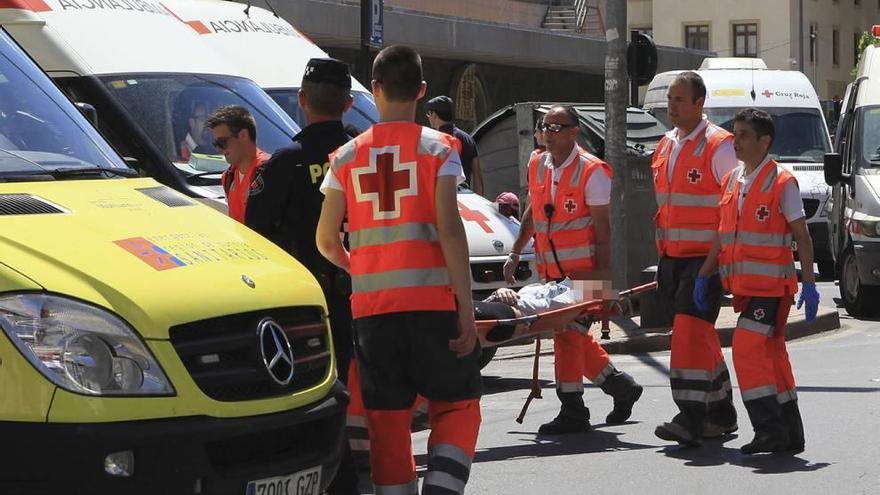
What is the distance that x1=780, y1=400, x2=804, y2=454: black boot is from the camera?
28.6ft

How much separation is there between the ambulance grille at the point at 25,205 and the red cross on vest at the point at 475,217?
6.21 m

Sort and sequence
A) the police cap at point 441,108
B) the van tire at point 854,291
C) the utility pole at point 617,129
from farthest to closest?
1. the van tire at point 854,291
2. the utility pole at point 617,129
3. the police cap at point 441,108

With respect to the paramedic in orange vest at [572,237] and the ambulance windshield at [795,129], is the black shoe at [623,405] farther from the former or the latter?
the ambulance windshield at [795,129]

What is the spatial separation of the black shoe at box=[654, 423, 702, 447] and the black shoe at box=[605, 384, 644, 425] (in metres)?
0.80

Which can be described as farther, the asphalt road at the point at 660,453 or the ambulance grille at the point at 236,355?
the asphalt road at the point at 660,453

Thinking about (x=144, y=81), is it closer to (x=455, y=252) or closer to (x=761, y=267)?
(x=761, y=267)

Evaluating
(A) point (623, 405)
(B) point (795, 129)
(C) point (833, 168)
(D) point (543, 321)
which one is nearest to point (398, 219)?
(D) point (543, 321)

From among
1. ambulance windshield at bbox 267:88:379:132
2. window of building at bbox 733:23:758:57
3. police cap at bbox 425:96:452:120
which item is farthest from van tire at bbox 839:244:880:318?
window of building at bbox 733:23:758:57

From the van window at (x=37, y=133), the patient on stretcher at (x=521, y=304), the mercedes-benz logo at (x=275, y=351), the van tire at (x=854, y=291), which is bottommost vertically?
the van tire at (x=854, y=291)

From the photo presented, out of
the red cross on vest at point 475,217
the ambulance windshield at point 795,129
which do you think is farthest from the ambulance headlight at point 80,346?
the ambulance windshield at point 795,129

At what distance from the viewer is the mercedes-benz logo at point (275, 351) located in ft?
18.3

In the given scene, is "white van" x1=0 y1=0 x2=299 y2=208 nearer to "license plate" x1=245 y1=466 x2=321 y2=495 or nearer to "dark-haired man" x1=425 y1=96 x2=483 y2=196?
"dark-haired man" x1=425 y1=96 x2=483 y2=196

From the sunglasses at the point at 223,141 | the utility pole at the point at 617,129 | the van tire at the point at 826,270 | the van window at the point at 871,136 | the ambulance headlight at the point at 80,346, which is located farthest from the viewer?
the van tire at the point at 826,270

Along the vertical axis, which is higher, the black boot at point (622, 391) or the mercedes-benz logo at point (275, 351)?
the mercedes-benz logo at point (275, 351)
